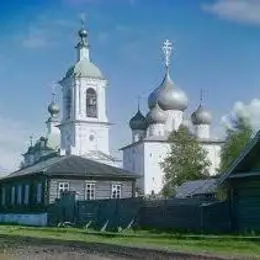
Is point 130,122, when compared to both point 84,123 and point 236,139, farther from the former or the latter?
point 236,139

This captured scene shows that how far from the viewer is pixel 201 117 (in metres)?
96.0

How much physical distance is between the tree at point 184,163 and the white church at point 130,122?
69.1 ft

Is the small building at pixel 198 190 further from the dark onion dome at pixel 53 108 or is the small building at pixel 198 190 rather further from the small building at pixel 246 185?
the dark onion dome at pixel 53 108

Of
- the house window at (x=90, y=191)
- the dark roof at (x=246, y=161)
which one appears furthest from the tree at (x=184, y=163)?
the dark roof at (x=246, y=161)

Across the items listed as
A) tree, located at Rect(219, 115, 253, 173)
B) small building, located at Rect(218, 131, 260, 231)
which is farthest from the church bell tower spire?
small building, located at Rect(218, 131, 260, 231)

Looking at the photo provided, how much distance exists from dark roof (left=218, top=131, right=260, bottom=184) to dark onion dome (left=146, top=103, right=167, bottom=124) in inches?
2508

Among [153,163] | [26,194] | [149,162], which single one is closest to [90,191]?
[26,194]

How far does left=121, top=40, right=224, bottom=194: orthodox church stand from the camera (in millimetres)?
91812

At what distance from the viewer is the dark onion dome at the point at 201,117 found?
9612 cm

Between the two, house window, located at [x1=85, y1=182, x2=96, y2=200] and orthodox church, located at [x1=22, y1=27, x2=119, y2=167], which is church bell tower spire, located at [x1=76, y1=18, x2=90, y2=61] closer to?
orthodox church, located at [x1=22, y1=27, x2=119, y2=167]

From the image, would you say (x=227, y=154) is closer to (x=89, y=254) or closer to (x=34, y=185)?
(x=34, y=185)

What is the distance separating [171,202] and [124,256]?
19.1 m

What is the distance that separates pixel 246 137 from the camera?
232 ft

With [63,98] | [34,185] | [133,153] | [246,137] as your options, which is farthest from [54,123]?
[34,185]
